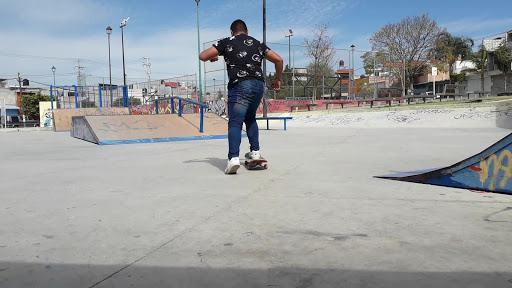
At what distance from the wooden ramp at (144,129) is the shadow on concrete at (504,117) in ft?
28.7

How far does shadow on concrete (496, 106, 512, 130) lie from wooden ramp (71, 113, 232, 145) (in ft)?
28.7

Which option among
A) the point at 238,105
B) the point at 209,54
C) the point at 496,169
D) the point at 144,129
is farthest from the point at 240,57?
the point at 144,129

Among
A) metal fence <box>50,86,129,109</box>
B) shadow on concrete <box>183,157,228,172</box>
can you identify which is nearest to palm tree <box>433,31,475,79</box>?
metal fence <box>50,86,129,109</box>

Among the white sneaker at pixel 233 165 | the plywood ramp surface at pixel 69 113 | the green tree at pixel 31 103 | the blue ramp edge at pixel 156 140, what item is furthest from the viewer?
the green tree at pixel 31 103

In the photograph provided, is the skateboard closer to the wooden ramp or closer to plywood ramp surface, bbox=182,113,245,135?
the wooden ramp

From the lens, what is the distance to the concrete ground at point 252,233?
4.63 ft

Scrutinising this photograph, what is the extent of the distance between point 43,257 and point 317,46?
35042mm

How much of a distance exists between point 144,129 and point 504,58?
40.9 meters

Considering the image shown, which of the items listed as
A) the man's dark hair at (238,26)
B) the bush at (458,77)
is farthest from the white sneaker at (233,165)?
the bush at (458,77)

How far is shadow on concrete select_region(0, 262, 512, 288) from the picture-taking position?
134 cm

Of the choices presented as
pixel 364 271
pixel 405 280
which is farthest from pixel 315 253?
pixel 405 280

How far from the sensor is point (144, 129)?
9.60 meters

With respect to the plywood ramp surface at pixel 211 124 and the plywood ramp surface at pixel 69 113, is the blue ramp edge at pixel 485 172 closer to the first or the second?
the plywood ramp surface at pixel 211 124

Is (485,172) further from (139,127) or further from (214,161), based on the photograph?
(139,127)
